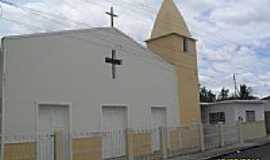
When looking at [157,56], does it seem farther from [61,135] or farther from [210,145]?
[61,135]

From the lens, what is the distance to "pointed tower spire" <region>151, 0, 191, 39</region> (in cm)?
2248

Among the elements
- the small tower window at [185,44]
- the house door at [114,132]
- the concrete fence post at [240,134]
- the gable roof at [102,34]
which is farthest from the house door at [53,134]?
the concrete fence post at [240,134]

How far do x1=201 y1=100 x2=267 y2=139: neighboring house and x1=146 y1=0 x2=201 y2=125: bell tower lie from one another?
3643mm

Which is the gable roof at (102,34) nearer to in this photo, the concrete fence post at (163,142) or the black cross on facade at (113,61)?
the black cross on facade at (113,61)

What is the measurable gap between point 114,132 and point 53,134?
2735mm

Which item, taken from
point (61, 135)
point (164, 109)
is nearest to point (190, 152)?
point (164, 109)

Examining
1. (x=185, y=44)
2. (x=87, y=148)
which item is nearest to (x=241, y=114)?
(x=185, y=44)

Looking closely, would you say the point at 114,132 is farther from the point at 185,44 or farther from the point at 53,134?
the point at 185,44

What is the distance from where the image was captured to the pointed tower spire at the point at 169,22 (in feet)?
73.8

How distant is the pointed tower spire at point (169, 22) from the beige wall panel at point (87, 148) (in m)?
9.88

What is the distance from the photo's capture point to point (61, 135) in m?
12.1

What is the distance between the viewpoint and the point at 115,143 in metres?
14.6

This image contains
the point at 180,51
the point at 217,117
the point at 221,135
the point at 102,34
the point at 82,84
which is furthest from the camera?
the point at 217,117

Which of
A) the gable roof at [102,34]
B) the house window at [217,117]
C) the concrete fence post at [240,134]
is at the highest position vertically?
the gable roof at [102,34]
